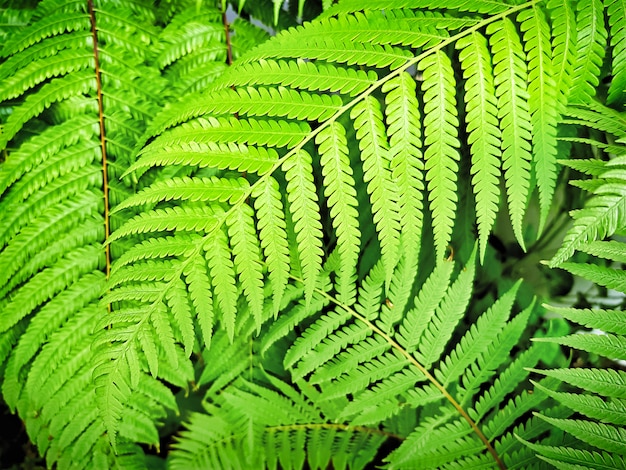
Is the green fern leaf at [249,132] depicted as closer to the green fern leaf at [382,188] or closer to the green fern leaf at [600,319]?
the green fern leaf at [382,188]

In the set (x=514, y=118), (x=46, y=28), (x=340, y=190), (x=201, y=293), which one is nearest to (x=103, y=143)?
(x=46, y=28)

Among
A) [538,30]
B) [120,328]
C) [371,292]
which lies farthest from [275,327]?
[538,30]

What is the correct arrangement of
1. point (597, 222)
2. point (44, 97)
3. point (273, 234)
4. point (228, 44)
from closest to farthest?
point (597, 222), point (273, 234), point (44, 97), point (228, 44)

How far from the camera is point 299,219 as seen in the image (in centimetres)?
78

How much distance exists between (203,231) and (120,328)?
0.77 feet

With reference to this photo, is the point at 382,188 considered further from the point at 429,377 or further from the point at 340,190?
the point at 429,377

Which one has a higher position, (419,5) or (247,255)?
(419,5)

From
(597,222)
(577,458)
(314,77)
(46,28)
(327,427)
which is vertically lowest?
(327,427)

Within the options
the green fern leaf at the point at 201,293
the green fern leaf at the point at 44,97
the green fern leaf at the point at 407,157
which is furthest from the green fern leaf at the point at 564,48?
the green fern leaf at the point at 44,97

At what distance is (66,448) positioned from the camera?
1.05 m

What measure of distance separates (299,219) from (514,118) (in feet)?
1.31

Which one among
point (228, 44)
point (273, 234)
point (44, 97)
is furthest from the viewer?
point (228, 44)

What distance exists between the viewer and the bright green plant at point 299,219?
2.52 ft

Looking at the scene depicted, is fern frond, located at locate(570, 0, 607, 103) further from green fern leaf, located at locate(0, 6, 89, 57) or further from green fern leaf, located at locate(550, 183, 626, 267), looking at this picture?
green fern leaf, located at locate(0, 6, 89, 57)
